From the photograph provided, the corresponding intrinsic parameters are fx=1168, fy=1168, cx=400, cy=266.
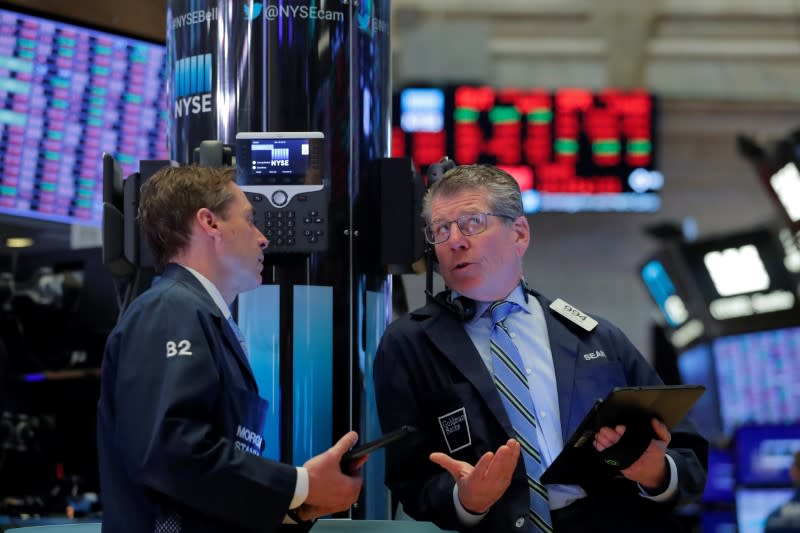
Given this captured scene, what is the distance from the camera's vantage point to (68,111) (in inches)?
228

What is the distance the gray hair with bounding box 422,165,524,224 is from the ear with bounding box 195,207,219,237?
750 mm

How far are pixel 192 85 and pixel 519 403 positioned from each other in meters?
1.52

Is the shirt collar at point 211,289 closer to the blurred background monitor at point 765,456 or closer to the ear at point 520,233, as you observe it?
the ear at point 520,233

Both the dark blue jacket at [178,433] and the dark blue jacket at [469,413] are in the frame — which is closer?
the dark blue jacket at [178,433]

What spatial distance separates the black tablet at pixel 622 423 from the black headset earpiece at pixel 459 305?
513 millimetres

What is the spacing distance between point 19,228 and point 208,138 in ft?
7.72

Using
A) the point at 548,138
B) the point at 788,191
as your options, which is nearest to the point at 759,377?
the point at 788,191

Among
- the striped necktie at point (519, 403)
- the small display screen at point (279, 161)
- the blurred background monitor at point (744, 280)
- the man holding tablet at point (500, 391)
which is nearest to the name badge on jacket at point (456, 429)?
the man holding tablet at point (500, 391)

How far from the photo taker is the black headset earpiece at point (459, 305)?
3053 millimetres

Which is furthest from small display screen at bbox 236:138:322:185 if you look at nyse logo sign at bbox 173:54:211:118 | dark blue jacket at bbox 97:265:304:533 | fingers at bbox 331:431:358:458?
fingers at bbox 331:431:358:458

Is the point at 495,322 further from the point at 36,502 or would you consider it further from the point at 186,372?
the point at 36,502

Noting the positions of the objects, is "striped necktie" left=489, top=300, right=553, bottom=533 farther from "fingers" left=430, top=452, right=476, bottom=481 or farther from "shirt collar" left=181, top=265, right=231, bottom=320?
"shirt collar" left=181, top=265, right=231, bottom=320

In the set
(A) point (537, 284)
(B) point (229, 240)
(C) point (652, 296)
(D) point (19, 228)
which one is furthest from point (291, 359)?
(A) point (537, 284)

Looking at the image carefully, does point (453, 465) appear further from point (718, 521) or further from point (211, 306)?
point (718, 521)
